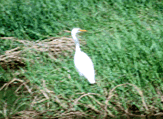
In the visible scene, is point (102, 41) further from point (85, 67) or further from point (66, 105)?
point (66, 105)

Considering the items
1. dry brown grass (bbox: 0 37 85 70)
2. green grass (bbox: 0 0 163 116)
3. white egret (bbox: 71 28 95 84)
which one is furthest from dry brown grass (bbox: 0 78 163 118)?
dry brown grass (bbox: 0 37 85 70)

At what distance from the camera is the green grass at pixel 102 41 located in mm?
4238

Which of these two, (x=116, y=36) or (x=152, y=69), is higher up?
(x=116, y=36)

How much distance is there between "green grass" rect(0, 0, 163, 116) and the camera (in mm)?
4238

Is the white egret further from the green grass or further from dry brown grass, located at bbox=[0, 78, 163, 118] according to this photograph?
dry brown grass, located at bbox=[0, 78, 163, 118]

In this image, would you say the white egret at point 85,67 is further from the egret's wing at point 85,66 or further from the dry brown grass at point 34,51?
the dry brown grass at point 34,51

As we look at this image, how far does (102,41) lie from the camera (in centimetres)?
506

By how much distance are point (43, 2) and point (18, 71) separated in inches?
68.9

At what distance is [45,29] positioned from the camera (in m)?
5.71

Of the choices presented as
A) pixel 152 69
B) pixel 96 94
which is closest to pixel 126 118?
pixel 96 94

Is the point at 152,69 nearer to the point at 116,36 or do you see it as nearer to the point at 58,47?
the point at 116,36

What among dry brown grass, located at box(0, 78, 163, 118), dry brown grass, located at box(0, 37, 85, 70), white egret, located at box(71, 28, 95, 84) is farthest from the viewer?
dry brown grass, located at box(0, 37, 85, 70)

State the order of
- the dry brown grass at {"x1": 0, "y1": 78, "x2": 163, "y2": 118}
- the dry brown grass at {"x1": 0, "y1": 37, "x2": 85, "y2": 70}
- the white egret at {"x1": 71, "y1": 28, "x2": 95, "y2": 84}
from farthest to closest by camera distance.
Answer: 1. the dry brown grass at {"x1": 0, "y1": 37, "x2": 85, "y2": 70}
2. the white egret at {"x1": 71, "y1": 28, "x2": 95, "y2": 84}
3. the dry brown grass at {"x1": 0, "y1": 78, "x2": 163, "y2": 118}

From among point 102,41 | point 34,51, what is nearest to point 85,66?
point 102,41
